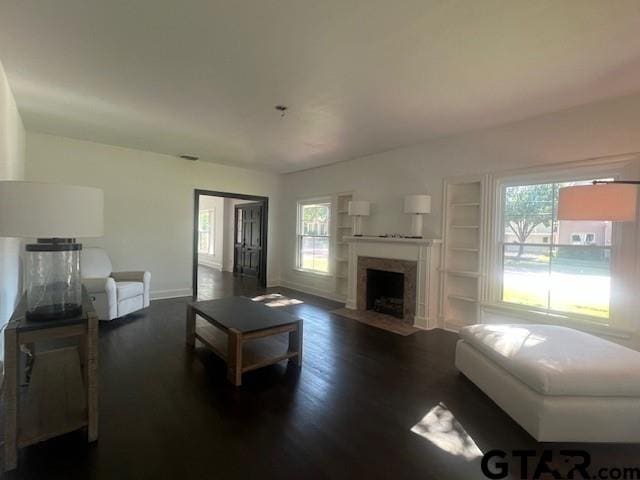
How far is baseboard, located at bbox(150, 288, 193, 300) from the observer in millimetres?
5379

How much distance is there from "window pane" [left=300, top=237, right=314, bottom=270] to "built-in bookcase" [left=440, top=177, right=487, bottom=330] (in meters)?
2.94

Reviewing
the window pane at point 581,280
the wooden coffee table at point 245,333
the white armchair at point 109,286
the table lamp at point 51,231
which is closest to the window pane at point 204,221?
the white armchair at point 109,286

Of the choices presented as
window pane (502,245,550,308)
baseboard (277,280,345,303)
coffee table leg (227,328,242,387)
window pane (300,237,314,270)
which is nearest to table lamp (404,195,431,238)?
window pane (502,245,550,308)

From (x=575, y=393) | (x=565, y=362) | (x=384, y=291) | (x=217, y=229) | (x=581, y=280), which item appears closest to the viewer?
(x=575, y=393)

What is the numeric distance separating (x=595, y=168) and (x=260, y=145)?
4005mm

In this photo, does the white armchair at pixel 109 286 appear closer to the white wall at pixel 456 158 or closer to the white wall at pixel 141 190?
the white wall at pixel 141 190

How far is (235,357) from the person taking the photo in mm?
2465

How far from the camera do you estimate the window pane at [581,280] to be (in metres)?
3.00

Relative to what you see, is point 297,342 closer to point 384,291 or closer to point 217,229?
point 384,291

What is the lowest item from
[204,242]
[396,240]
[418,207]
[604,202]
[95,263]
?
[95,263]

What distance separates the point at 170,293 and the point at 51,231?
429cm

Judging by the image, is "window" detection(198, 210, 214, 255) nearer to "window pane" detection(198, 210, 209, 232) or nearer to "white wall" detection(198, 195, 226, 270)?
"window pane" detection(198, 210, 209, 232)

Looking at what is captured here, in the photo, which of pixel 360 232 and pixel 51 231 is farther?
pixel 360 232

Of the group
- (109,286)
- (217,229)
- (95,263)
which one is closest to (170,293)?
(95,263)
